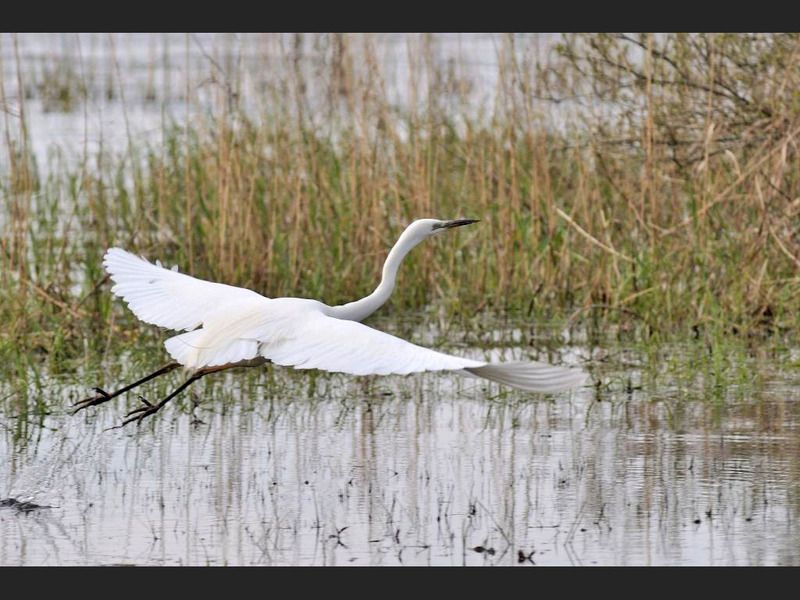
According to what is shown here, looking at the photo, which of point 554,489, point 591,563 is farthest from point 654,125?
point 591,563

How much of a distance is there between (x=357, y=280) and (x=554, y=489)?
3.69m

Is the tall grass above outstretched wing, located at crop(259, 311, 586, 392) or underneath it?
above

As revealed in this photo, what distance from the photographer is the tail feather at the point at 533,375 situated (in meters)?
4.35

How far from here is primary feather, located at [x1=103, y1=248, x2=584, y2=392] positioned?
14.7 ft

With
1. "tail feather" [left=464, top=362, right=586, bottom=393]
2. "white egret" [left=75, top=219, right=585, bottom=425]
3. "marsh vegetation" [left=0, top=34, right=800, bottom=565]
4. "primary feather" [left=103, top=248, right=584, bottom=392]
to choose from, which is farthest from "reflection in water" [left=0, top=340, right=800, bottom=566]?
"tail feather" [left=464, top=362, right=586, bottom=393]

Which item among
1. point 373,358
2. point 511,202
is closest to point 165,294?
point 373,358

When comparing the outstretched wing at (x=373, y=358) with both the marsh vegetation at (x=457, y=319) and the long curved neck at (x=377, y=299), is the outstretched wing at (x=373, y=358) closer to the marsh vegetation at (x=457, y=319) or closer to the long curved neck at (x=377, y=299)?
the long curved neck at (x=377, y=299)

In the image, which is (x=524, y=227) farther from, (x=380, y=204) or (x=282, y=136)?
(x=282, y=136)

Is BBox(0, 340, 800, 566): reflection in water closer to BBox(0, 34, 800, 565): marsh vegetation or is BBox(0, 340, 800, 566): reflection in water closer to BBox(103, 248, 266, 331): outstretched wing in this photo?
BBox(0, 34, 800, 565): marsh vegetation

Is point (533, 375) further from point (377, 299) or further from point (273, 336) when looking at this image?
point (377, 299)

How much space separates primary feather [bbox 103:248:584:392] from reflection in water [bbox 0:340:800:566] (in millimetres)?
540

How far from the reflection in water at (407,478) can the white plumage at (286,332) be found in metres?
0.54

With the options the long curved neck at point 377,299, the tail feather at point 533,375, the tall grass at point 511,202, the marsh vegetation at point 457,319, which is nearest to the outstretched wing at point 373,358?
the tail feather at point 533,375

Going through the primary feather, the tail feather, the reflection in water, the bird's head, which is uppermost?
the bird's head
